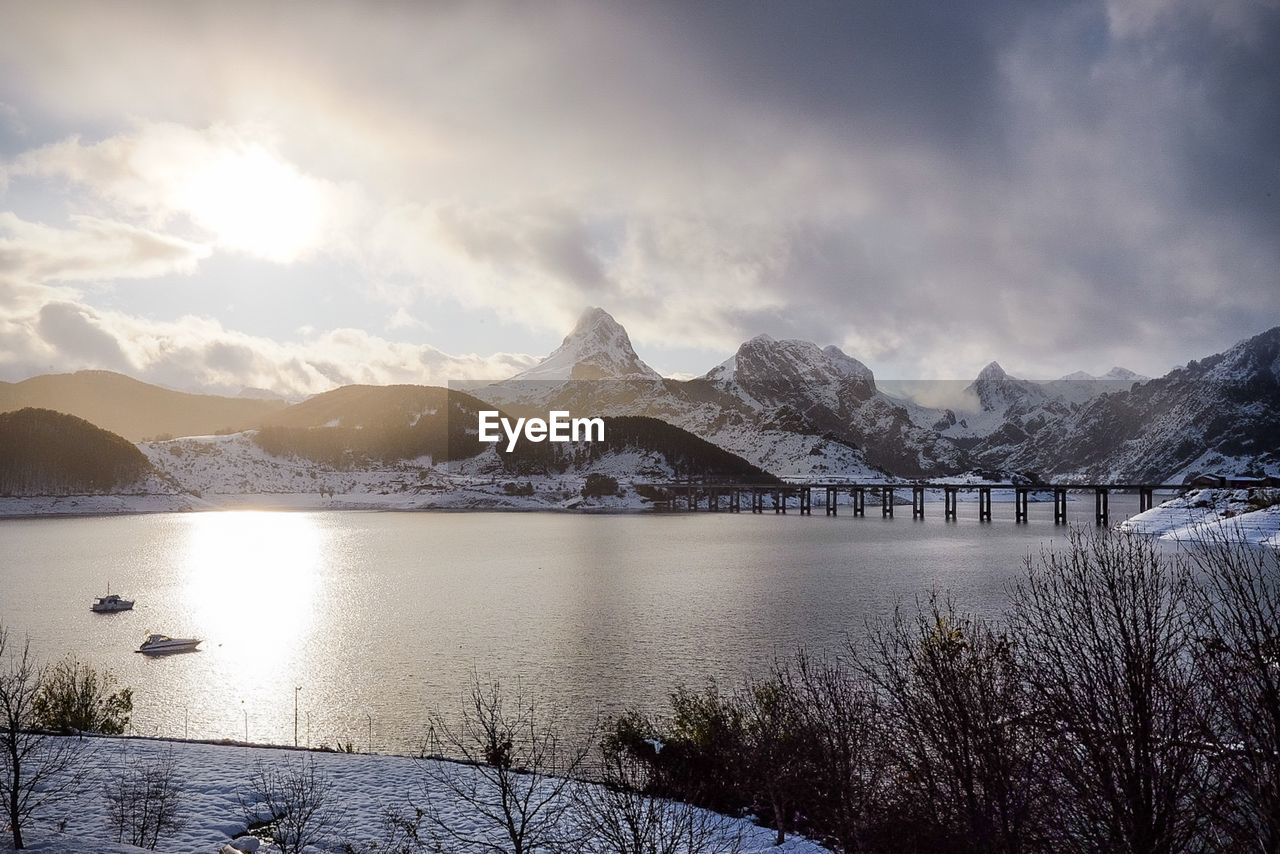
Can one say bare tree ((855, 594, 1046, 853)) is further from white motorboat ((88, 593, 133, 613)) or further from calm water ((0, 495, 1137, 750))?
white motorboat ((88, 593, 133, 613))

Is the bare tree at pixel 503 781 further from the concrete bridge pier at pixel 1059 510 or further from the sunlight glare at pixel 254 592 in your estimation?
the concrete bridge pier at pixel 1059 510

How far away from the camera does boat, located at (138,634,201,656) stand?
52.1 m

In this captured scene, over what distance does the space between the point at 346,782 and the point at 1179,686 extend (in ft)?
76.7

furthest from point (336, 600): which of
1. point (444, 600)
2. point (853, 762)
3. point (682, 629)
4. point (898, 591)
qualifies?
point (853, 762)

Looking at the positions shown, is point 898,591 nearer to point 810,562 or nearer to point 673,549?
point 810,562

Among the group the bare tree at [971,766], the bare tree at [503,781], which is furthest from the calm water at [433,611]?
the bare tree at [971,766]

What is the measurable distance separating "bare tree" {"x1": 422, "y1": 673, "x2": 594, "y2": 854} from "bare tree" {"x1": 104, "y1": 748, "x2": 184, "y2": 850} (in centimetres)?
690

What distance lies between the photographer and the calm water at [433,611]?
40.6 metres

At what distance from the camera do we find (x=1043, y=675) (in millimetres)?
18594

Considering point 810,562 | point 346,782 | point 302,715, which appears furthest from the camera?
point 810,562

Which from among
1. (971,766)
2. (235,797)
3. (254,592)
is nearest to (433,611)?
(254,592)

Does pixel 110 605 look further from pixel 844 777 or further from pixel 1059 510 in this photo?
pixel 1059 510

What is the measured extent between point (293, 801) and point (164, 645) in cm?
3711

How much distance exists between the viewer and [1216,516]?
385 feet
